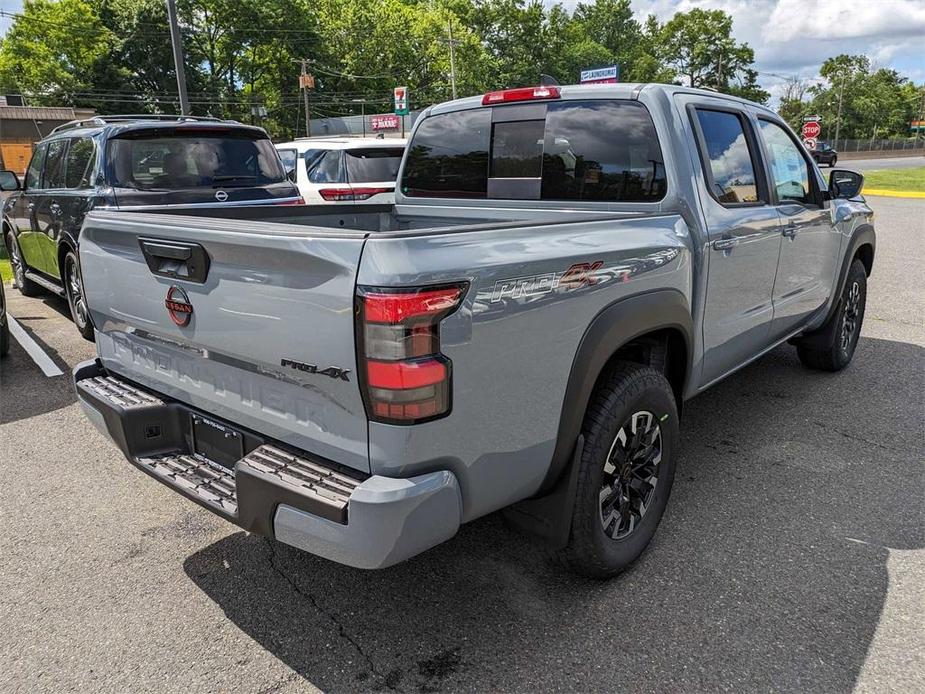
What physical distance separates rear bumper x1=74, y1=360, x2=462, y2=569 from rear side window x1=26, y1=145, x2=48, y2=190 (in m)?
6.19

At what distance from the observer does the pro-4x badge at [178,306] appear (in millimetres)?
2416

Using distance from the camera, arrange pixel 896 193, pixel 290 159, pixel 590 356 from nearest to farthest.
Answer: pixel 590 356, pixel 290 159, pixel 896 193

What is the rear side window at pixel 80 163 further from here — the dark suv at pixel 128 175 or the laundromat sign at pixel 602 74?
the laundromat sign at pixel 602 74

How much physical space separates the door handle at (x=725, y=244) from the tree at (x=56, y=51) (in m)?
60.5

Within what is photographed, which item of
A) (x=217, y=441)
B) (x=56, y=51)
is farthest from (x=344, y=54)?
(x=217, y=441)

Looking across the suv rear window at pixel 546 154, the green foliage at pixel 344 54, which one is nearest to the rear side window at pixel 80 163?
the suv rear window at pixel 546 154

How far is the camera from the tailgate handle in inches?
90.7

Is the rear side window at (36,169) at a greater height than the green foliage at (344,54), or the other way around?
the green foliage at (344,54)

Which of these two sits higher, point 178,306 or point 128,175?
point 128,175

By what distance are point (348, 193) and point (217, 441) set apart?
757 centimetres

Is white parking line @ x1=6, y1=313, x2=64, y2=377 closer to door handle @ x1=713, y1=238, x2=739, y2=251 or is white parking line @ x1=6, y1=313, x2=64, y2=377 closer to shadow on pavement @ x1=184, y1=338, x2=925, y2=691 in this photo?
shadow on pavement @ x1=184, y1=338, x2=925, y2=691

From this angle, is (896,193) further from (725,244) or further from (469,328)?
(469,328)

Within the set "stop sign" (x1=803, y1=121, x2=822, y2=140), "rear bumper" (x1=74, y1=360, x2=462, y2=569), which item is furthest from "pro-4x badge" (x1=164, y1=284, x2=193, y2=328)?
"stop sign" (x1=803, y1=121, x2=822, y2=140)

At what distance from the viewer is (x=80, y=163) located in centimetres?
634
